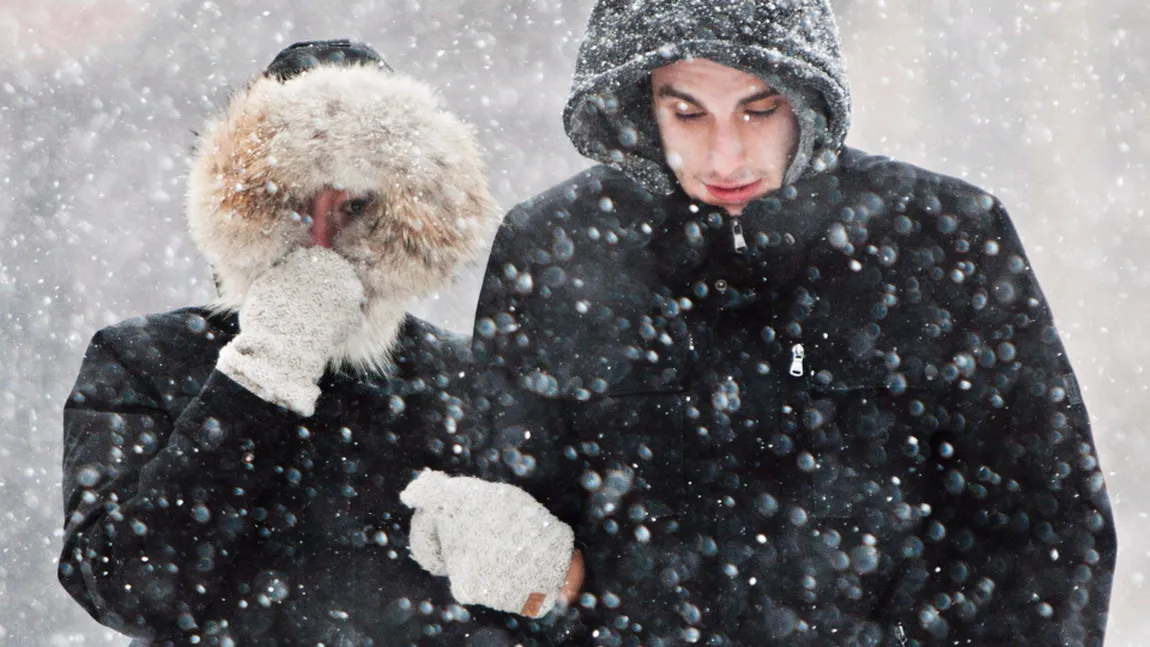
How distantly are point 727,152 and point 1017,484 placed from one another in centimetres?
63

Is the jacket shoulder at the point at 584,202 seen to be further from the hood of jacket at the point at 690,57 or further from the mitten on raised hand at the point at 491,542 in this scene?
the mitten on raised hand at the point at 491,542

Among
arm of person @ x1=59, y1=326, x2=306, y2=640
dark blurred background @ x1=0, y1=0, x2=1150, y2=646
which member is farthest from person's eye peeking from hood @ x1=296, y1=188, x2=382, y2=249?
dark blurred background @ x1=0, y1=0, x2=1150, y2=646

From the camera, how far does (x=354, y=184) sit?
2.05m

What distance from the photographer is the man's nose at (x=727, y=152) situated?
1780mm

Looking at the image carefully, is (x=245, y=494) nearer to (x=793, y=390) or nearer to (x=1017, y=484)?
(x=793, y=390)

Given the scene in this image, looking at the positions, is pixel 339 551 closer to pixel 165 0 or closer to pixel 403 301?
pixel 403 301

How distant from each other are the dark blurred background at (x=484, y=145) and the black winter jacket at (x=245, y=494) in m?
2.29

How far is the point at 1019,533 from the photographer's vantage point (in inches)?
70.0

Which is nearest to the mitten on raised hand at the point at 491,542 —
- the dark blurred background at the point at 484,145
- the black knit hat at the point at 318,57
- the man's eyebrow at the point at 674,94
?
the man's eyebrow at the point at 674,94

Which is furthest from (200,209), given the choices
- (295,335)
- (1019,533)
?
(1019,533)

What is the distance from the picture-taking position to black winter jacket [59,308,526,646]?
1872 millimetres

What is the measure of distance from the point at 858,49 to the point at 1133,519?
213 centimetres

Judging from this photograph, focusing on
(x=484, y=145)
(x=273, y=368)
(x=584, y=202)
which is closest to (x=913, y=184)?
(x=584, y=202)

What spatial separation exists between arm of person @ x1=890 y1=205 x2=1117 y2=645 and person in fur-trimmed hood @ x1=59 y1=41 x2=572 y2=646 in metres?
Answer: 0.59
